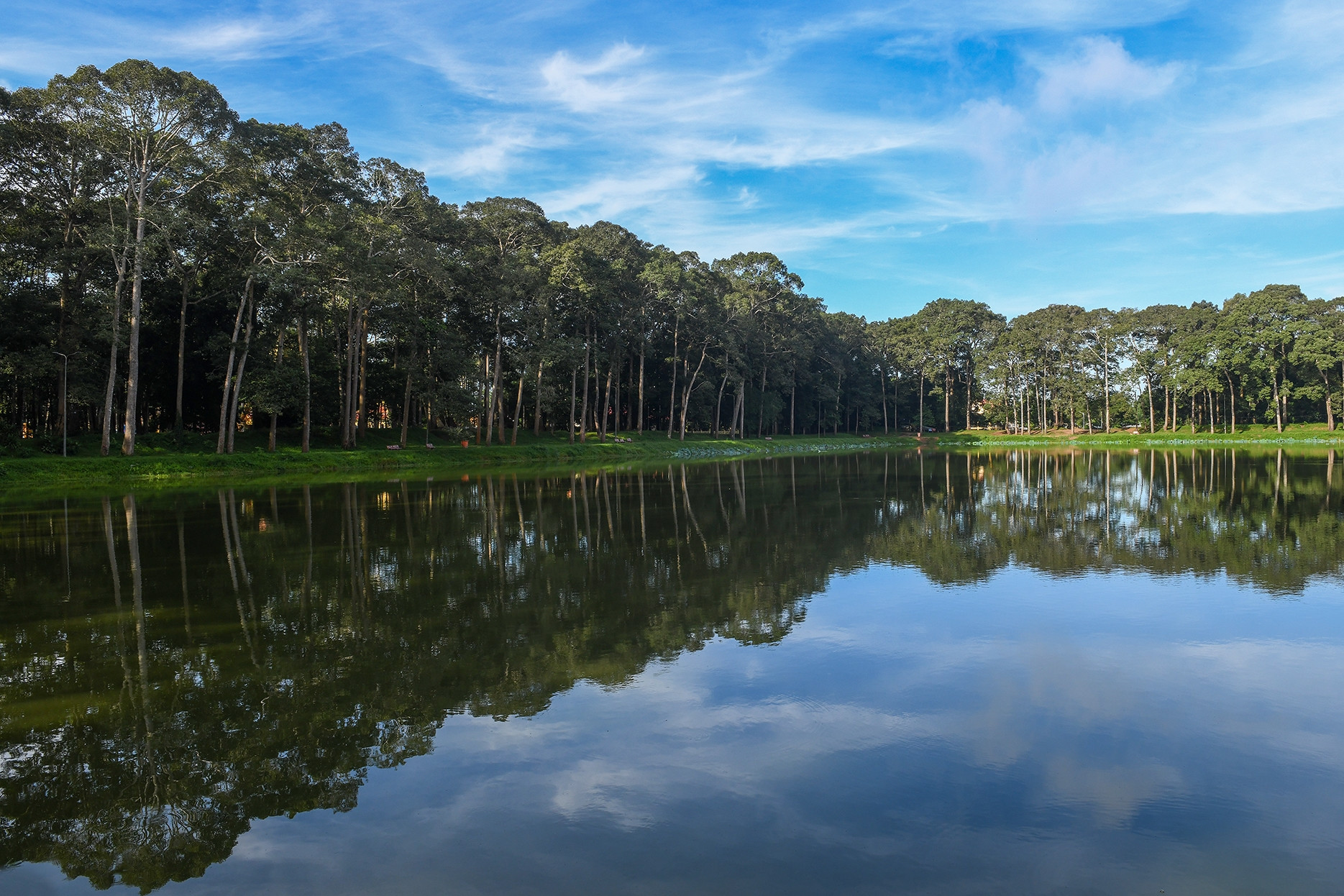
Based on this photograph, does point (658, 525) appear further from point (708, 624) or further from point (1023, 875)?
point (1023, 875)

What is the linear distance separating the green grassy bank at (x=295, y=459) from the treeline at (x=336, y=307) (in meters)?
1.66

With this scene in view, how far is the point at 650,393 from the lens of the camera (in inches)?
2886

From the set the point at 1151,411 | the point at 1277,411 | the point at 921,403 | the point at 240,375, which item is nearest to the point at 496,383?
the point at 240,375

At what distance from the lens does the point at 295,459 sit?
125 feet

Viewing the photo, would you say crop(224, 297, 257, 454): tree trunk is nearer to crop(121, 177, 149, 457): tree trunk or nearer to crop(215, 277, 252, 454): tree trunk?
crop(215, 277, 252, 454): tree trunk

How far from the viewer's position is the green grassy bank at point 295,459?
30.6 metres

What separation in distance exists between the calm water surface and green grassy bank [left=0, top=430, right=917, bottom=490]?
2069 centimetres

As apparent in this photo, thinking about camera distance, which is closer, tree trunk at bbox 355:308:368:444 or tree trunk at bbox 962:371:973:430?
tree trunk at bbox 355:308:368:444

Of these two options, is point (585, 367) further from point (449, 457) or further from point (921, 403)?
point (921, 403)

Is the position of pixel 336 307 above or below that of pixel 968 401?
above

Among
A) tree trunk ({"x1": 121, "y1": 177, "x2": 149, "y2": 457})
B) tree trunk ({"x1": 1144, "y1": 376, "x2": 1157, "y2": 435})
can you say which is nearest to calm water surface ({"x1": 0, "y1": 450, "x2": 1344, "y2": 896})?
tree trunk ({"x1": 121, "y1": 177, "x2": 149, "y2": 457})

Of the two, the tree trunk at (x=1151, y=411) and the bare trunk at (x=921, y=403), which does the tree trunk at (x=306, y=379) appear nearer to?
the bare trunk at (x=921, y=403)

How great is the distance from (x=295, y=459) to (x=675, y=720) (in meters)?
36.6

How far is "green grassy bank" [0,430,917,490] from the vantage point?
30.6m
